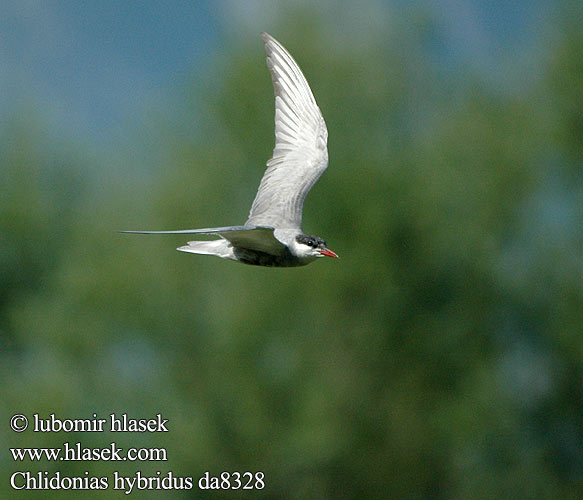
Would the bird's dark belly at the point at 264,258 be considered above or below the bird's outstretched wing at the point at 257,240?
above

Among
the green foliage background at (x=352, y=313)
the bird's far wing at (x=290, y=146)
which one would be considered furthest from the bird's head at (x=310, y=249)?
the green foliage background at (x=352, y=313)

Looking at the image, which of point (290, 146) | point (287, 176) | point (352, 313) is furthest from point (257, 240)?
point (352, 313)

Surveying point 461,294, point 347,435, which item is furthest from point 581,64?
point 347,435

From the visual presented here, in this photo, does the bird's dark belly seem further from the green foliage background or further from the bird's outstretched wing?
the green foliage background

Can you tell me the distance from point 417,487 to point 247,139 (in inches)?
250

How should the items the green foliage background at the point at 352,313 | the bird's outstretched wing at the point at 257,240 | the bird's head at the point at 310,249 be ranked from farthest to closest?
1. the green foliage background at the point at 352,313
2. the bird's head at the point at 310,249
3. the bird's outstretched wing at the point at 257,240

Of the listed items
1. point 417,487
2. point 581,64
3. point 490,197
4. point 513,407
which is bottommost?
point 417,487

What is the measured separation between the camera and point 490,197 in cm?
1662

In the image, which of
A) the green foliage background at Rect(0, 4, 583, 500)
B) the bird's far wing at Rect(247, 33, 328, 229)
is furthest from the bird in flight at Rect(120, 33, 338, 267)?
the green foliage background at Rect(0, 4, 583, 500)

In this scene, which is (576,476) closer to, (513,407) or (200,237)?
(513,407)

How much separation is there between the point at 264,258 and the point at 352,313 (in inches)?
416

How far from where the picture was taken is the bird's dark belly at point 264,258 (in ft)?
16.4

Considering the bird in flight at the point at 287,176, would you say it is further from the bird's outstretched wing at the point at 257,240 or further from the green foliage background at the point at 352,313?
the green foliage background at the point at 352,313

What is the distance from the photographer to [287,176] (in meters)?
6.13
